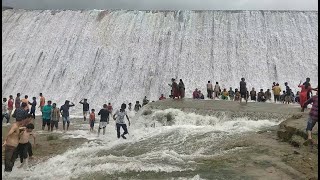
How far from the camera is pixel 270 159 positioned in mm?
Answer: 8828

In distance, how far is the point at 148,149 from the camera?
1140 cm

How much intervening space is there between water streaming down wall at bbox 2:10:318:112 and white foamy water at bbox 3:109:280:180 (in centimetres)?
1296

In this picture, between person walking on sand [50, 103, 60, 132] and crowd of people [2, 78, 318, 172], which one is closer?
crowd of people [2, 78, 318, 172]

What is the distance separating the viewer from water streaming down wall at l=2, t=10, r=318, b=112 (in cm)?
3036

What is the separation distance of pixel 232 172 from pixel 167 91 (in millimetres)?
21948

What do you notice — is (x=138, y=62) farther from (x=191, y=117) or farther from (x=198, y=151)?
(x=198, y=151)

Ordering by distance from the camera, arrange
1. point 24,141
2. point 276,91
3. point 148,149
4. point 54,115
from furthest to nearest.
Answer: point 276,91
point 54,115
point 148,149
point 24,141

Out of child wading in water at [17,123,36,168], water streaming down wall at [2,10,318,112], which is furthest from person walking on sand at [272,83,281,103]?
child wading in water at [17,123,36,168]

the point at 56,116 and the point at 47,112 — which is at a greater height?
the point at 47,112

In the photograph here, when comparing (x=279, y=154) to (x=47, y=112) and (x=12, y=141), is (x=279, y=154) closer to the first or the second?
(x=12, y=141)

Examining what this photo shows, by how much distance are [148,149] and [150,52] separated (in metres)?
22.4

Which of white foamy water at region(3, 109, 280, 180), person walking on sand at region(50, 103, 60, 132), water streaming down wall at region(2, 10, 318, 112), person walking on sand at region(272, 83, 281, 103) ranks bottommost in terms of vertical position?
white foamy water at region(3, 109, 280, 180)

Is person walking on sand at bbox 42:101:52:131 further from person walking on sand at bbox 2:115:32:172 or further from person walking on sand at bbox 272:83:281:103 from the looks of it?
person walking on sand at bbox 272:83:281:103

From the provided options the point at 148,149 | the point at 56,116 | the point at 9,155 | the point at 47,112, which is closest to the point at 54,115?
the point at 56,116
